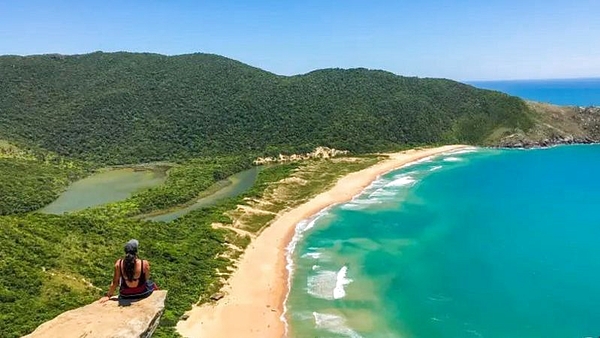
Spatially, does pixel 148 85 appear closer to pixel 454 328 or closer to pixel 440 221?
pixel 440 221

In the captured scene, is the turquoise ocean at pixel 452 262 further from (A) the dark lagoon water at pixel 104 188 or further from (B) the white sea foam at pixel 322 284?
(A) the dark lagoon water at pixel 104 188

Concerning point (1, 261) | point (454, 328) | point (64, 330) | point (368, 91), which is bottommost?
point (454, 328)

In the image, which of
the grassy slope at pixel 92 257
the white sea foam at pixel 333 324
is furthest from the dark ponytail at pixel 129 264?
A: the white sea foam at pixel 333 324

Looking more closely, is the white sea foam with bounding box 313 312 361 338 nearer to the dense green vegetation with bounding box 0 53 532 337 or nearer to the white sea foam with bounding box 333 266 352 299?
the white sea foam with bounding box 333 266 352 299

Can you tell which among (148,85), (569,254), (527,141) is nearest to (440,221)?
(569,254)

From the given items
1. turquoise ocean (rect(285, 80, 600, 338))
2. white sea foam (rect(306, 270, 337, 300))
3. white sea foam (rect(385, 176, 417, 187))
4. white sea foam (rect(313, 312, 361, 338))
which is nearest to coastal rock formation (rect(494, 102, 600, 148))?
turquoise ocean (rect(285, 80, 600, 338))

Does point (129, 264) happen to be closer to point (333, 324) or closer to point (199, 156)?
point (333, 324)
